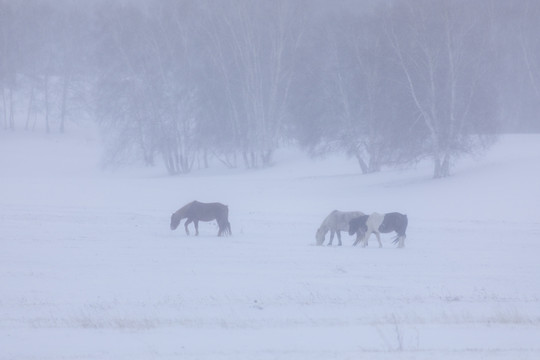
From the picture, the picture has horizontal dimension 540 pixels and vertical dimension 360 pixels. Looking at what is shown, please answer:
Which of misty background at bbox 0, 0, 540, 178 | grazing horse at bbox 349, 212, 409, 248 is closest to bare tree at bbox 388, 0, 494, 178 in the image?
misty background at bbox 0, 0, 540, 178

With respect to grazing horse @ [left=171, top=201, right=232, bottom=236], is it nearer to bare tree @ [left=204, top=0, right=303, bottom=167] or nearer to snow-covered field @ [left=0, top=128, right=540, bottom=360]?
snow-covered field @ [left=0, top=128, right=540, bottom=360]

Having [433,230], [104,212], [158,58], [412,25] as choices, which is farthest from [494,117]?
[158,58]

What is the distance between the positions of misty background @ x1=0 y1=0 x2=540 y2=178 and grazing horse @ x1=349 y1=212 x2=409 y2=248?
17985 millimetres

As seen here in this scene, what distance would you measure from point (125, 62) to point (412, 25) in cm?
2154

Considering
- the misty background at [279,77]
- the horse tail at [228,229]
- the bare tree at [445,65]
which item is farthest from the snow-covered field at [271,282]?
the misty background at [279,77]

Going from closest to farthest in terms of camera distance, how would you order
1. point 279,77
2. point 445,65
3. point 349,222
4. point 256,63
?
point 349,222
point 445,65
point 256,63
point 279,77

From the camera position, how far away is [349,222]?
20.5 metres

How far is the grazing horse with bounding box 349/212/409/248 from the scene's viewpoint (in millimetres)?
19922

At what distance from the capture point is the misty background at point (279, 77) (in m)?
37.4

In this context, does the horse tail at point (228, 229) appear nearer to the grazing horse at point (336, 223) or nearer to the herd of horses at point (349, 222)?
the herd of horses at point (349, 222)

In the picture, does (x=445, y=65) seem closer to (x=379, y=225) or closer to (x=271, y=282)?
(x=379, y=225)

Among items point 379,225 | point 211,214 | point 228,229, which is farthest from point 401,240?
point 211,214

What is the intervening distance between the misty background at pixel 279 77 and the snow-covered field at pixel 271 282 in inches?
223

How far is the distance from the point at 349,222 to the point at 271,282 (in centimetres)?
596
